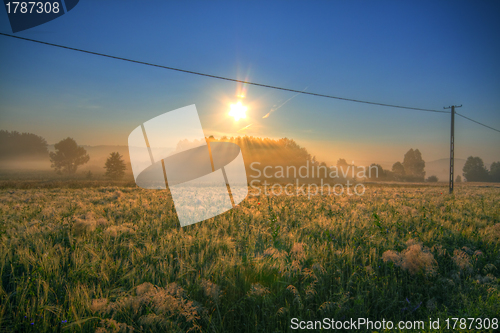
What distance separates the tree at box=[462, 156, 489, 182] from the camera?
89.0 meters

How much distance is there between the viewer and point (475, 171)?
90500 mm

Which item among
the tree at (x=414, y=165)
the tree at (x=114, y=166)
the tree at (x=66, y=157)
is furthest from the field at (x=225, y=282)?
the tree at (x=414, y=165)

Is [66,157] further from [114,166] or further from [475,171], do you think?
[475,171]

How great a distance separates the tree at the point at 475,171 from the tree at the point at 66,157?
151483 millimetres

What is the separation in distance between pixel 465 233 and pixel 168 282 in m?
7.42

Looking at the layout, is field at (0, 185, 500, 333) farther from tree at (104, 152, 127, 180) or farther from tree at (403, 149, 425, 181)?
tree at (403, 149, 425, 181)

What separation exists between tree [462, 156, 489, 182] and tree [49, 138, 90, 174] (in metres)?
151

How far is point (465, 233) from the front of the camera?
222 inches

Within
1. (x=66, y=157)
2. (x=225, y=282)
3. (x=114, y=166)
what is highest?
(x=66, y=157)

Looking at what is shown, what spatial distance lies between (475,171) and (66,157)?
510 feet

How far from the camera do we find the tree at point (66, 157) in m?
63.8

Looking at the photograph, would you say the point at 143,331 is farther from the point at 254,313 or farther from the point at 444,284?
the point at 444,284

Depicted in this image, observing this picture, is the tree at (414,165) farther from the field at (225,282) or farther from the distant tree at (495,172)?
the field at (225,282)

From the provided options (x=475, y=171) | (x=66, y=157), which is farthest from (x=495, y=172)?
(x=66, y=157)
